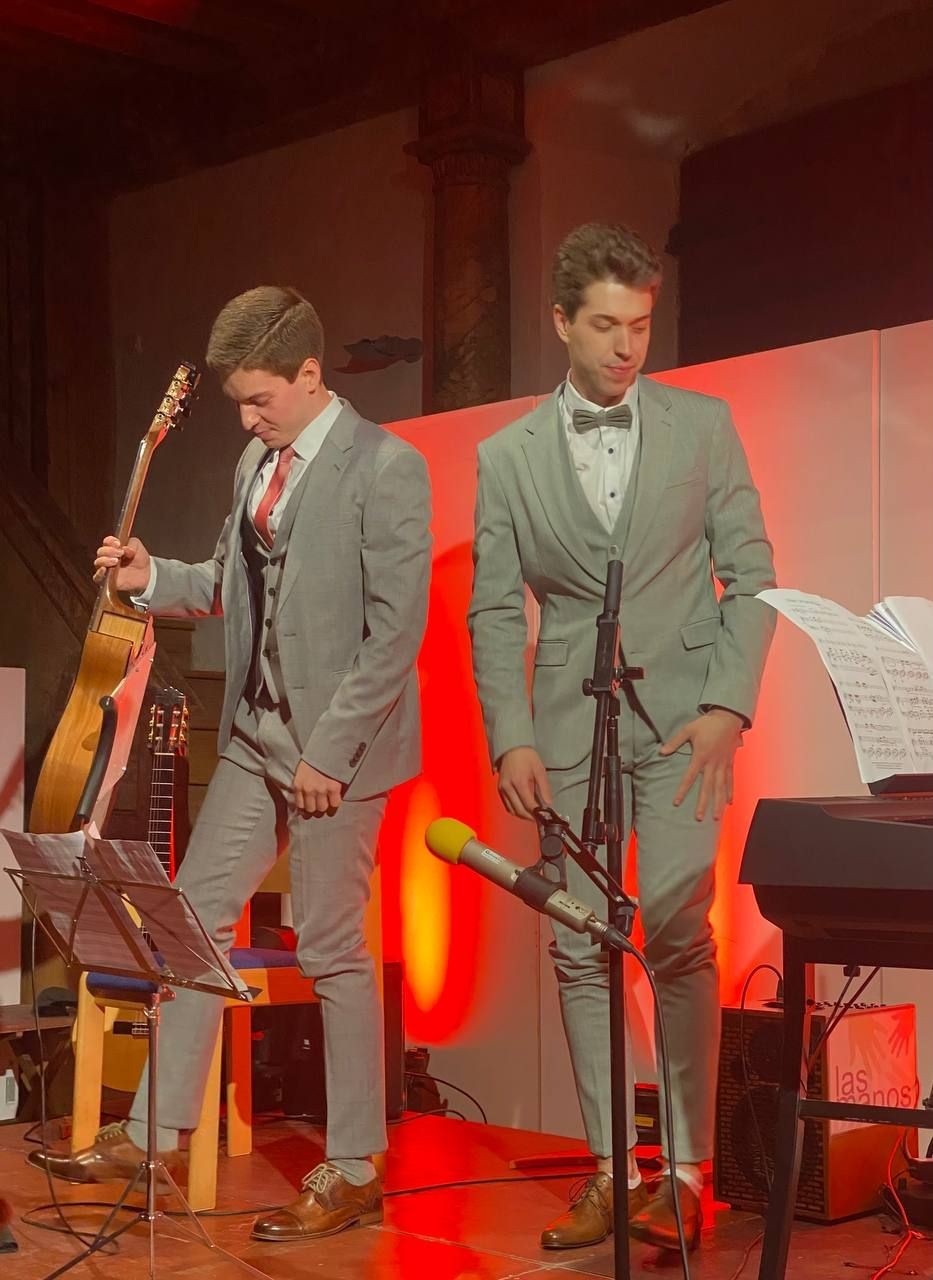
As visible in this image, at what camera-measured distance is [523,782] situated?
3.07 metres

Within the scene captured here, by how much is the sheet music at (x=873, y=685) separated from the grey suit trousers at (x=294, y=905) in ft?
4.24

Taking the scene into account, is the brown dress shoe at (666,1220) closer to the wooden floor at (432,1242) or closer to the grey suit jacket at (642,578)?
the wooden floor at (432,1242)

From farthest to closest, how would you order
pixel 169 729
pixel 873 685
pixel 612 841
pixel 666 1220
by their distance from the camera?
A: pixel 169 729 < pixel 666 1220 < pixel 612 841 < pixel 873 685

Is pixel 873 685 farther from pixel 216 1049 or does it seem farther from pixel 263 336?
pixel 216 1049

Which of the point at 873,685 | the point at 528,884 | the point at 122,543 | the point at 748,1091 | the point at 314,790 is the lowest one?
the point at 748,1091

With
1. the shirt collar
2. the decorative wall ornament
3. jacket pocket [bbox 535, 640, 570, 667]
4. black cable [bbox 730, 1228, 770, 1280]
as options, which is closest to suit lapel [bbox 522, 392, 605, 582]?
jacket pocket [bbox 535, 640, 570, 667]

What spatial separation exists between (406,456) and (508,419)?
50.4 inches

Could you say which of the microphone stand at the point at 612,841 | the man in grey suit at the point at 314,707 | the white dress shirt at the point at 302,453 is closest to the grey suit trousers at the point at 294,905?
the man in grey suit at the point at 314,707

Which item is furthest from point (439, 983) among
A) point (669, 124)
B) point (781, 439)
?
point (669, 124)

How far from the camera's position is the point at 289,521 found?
334 centimetres

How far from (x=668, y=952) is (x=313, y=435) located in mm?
1253

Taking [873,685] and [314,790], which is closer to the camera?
[873,685]

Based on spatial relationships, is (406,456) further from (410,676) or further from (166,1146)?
(166,1146)

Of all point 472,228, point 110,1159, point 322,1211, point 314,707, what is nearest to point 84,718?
point 314,707
